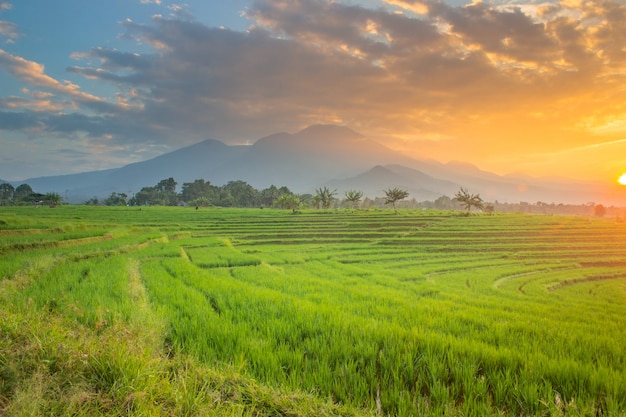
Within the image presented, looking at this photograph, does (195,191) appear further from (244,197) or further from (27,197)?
(27,197)

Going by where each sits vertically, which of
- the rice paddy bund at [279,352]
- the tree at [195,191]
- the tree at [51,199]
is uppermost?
the tree at [195,191]

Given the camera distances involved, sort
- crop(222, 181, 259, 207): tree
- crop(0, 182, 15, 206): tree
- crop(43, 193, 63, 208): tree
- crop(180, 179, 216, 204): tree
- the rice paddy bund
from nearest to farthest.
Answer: the rice paddy bund
crop(43, 193, 63, 208): tree
crop(0, 182, 15, 206): tree
crop(222, 181, 259, 207): tree
crop(180, 179, 216, 204): tree

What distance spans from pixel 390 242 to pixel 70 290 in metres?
28.6

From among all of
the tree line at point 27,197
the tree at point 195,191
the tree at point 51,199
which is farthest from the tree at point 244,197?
the tree at point 51,199

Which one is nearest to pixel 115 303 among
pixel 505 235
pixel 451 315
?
pixel 451 315

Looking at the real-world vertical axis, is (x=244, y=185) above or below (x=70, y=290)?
above

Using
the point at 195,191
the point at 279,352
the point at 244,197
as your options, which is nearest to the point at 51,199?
the point at 195,191

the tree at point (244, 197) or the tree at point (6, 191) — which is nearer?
the tree at point (6, 191)

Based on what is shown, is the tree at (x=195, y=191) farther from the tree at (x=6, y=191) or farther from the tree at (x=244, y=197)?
the tree at (x=6, y=191)

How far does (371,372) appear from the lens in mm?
3502

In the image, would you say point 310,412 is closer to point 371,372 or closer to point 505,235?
point 371,372

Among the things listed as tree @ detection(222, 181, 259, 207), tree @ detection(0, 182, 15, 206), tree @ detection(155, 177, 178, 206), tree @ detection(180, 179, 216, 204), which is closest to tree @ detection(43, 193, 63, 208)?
tree @ detection(0, 182, 15, 206)

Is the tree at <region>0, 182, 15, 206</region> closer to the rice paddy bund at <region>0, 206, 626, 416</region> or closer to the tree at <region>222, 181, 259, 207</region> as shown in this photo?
the tree at <region>222, 181, 259, 207</region>

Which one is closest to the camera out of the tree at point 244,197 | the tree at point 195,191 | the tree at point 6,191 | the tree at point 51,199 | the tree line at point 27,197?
the tree at point 51,199
